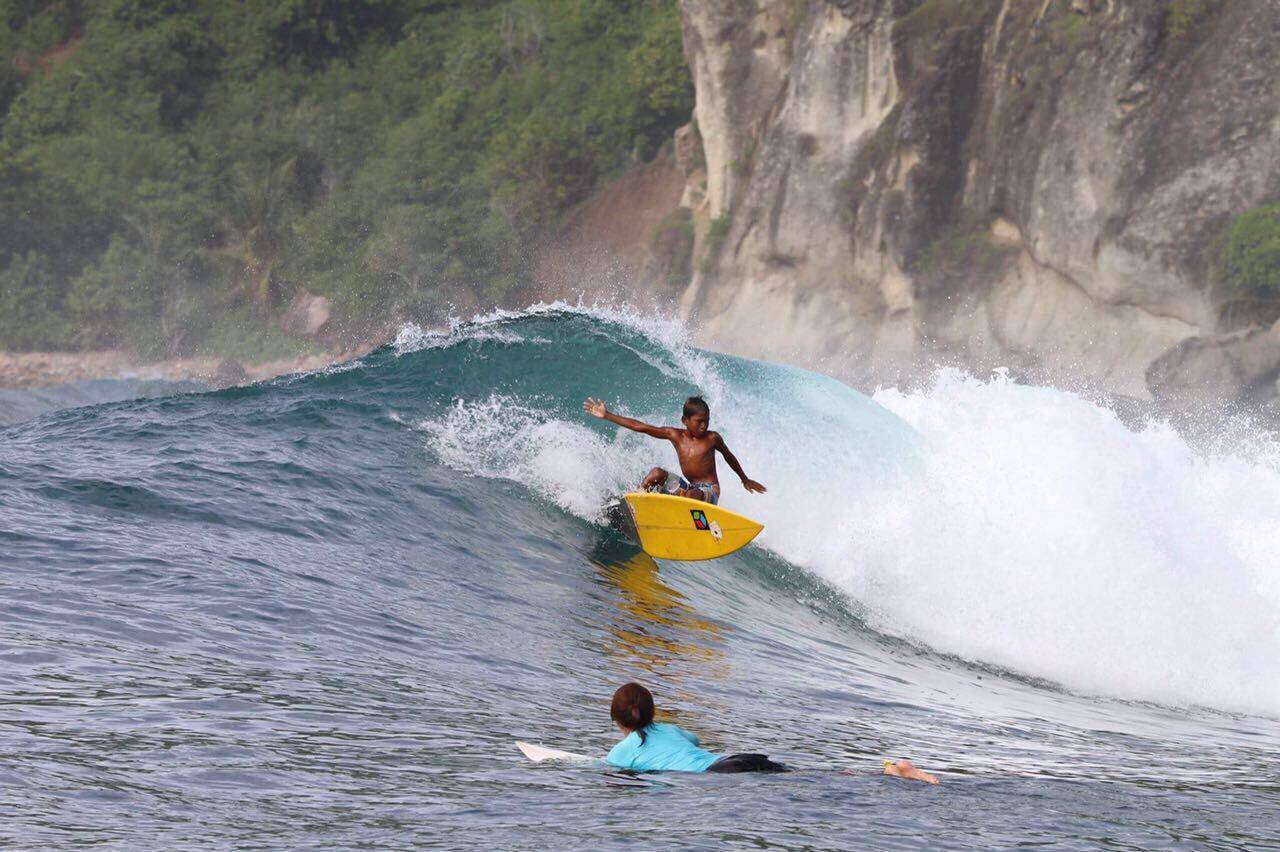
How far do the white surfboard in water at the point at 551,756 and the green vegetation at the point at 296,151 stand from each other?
131ft

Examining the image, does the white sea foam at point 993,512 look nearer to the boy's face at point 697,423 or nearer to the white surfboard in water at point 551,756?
the boy's face at point 697,423

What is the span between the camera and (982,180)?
3192 centimetres

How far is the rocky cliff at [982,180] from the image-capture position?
27000 millimetres

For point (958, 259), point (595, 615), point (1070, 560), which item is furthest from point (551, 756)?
point (958, 259)

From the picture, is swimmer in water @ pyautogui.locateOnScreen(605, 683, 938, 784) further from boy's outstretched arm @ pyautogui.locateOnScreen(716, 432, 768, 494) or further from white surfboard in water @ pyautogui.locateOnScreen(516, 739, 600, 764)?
boy's outstretched arm @ pyautogui.locateOnScreen(716, 432, 768, 494)

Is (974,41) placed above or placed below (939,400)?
above

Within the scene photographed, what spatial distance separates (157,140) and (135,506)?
48.1 meters

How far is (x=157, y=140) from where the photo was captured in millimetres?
53438

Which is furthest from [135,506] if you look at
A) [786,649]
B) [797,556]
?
[797,556]

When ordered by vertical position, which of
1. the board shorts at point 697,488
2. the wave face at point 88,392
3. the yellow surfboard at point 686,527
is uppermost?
the board shorts at point 697,488

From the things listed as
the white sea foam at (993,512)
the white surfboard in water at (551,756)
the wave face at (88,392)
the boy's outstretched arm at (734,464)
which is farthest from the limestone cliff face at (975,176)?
the white surfboard in water at (551,756)

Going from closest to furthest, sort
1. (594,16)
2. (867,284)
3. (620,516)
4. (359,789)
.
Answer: (359,789) → (620,516) → (867,284) → (594,16)

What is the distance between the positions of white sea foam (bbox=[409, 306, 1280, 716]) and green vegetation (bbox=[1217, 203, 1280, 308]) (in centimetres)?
1164

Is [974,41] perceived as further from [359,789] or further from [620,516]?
[359,789]
